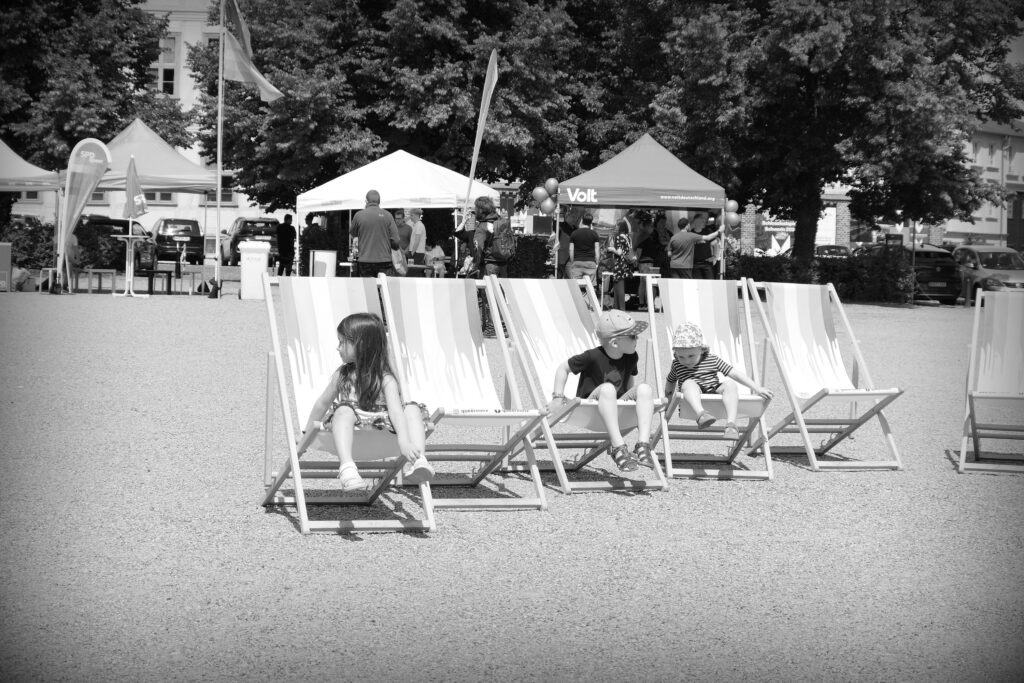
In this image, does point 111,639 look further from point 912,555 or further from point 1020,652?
point 912,555

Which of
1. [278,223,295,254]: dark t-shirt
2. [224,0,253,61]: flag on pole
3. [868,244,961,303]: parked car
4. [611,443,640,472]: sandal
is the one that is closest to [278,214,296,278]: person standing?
[278,223,295,254]: dark t-shirt

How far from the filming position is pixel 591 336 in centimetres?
770

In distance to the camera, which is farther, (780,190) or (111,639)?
(780,190)

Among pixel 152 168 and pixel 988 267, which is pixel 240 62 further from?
pixel 988 267

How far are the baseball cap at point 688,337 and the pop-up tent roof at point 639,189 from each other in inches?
462

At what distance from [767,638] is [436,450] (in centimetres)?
277

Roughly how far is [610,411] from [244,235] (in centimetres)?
3138

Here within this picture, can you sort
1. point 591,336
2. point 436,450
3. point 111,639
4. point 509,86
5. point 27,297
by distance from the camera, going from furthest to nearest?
1. point 509,86
2. point 27,297
3. point 591,336
4. point 436,450
5. point 111,639

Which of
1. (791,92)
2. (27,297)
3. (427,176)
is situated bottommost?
(27,297)

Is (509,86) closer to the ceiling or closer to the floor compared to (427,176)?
closer to the ceiling

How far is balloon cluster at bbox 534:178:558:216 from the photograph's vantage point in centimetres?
2027

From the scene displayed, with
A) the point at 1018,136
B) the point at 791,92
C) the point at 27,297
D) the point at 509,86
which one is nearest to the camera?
the point at 27,297

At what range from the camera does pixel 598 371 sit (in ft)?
23.8

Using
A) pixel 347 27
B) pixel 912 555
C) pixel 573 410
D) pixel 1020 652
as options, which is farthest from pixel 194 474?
pixel 347 27
